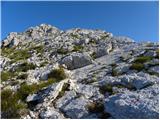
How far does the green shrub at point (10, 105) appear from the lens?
1617 centimetres

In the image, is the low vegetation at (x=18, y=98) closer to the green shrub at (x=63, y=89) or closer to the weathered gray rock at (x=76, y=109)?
the green shrub at (x=63, y=89)

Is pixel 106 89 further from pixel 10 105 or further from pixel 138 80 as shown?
pixel 10 105

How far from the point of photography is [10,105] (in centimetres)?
1689

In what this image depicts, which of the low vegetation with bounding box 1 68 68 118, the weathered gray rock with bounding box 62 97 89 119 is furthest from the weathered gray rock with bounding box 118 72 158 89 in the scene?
Answer: the low vegetation with bounding box 1 68 68 118

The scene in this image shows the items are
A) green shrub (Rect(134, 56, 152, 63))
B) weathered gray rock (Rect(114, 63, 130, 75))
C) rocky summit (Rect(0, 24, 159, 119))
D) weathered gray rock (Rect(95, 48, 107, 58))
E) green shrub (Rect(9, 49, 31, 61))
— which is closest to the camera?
rocky summit (Rect(0, 24, 159, 119))

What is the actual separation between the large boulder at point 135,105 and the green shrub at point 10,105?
436 centimetres

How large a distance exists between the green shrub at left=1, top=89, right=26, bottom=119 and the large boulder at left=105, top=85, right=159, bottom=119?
4.36 meters

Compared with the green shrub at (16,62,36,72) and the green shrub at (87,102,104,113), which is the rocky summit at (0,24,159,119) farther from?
the green shrub at (16,62,36,72)

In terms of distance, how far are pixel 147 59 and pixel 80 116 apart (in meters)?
9.51

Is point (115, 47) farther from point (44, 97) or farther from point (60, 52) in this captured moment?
point (44, 97)

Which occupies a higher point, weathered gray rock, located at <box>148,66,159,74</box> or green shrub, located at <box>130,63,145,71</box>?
green shrub, located at <box>130,63,145,71</box>

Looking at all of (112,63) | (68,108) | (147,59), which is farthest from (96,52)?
(68,108)

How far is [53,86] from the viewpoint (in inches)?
734

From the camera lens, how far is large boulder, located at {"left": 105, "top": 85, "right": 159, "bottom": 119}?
14.7m
